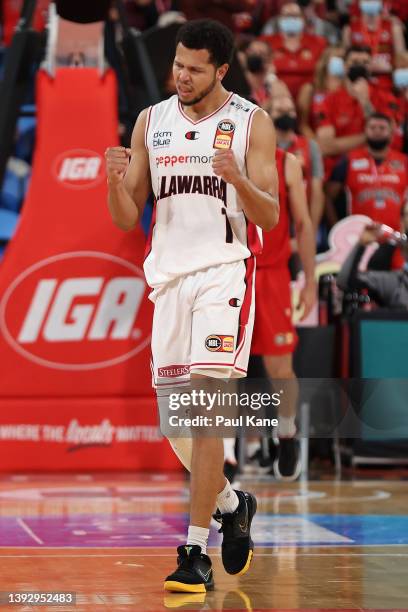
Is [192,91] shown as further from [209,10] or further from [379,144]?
[209,10]

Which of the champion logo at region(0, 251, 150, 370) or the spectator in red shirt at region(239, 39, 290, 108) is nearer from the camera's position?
the champion logo at region(0, 251, 150, 370)

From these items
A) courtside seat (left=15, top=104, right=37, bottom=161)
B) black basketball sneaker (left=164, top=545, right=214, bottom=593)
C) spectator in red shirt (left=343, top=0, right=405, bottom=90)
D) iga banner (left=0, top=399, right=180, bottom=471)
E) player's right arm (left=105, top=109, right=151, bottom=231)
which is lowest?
iga banner (left=0, top=399, right=180, bottom=471)

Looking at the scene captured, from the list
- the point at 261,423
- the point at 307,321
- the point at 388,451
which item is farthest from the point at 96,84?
the point at 261,423

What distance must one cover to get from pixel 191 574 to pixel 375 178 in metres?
7.29

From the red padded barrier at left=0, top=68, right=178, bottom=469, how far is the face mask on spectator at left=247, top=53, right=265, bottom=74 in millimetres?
3190

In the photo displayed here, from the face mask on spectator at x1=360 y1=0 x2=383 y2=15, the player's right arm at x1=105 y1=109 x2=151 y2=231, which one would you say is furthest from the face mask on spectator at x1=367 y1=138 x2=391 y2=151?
the player's right arm at x1=105 y1=109 x2=151 y2=231

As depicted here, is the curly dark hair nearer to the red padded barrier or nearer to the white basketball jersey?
the white basketball jersey

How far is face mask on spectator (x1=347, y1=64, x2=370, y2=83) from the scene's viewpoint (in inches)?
509

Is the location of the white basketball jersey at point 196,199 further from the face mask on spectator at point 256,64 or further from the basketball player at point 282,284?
the face mask on spectator at point 256,64

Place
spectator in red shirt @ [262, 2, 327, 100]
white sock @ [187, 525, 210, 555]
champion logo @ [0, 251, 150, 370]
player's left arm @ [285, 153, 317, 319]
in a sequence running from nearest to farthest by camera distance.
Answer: white sock @ [187, 525, 210, 555], player's left arm @ [285, 153, 317, 319], champion logo @ [0, 251, 150, 370], spectator in red shirt @ [262, 2, 327, 100]

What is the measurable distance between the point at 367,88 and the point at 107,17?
385cm

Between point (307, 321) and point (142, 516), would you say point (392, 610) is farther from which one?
point (307, 321)

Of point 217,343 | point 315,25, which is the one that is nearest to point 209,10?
point 315,25

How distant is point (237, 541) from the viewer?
486 centimetres
